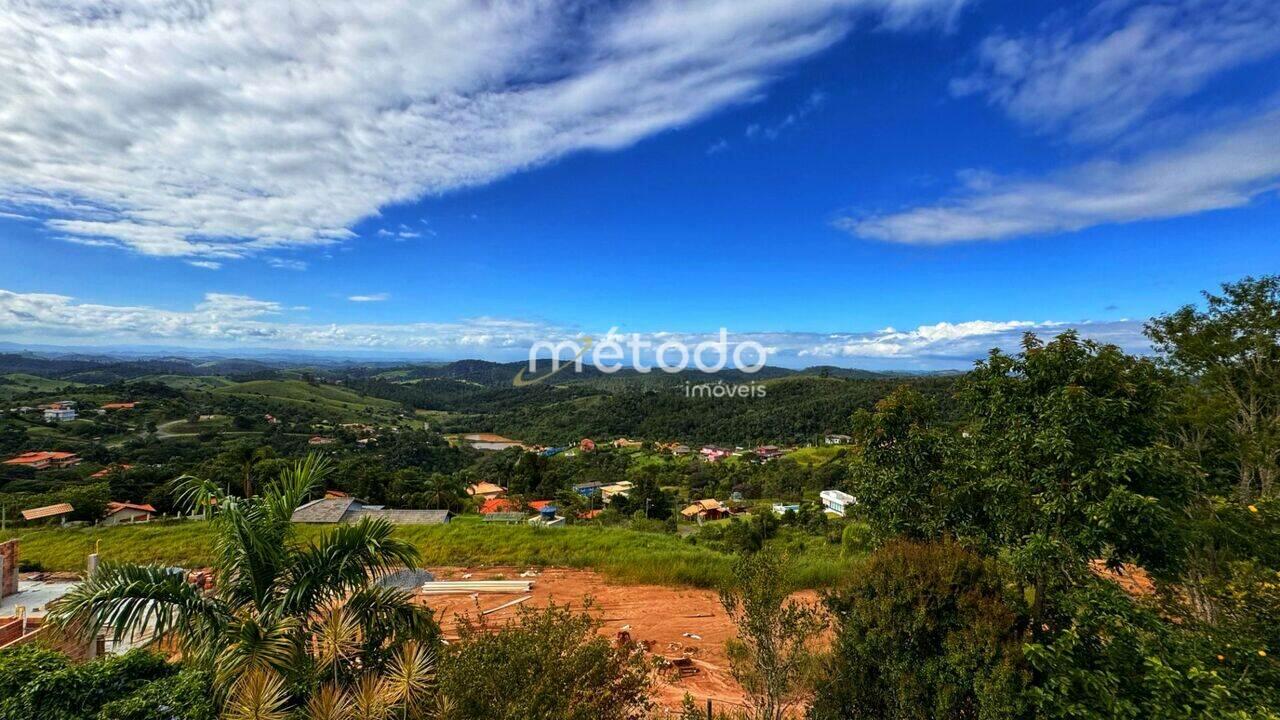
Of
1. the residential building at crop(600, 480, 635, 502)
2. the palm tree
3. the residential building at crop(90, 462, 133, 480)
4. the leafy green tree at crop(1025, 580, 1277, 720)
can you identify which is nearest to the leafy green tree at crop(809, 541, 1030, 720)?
the leafy green tree at crop(1025, 580, 1277, 720)

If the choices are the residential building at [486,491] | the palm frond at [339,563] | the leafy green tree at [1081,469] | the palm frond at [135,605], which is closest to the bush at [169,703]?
the palm frond at [135,605]

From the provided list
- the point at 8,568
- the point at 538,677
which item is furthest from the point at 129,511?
the point at 538,677

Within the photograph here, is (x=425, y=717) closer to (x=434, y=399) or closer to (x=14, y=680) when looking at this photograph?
(x=14, y=680)

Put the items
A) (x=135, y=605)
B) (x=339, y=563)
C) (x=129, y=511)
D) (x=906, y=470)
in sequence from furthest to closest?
(x=129, y=511) → (x=906, y=470) → (x=339, y=563) → (x=135, y=605)

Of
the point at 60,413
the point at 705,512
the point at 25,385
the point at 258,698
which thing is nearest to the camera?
the point at 258,698

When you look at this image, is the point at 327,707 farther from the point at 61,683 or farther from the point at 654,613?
the point at 654,613

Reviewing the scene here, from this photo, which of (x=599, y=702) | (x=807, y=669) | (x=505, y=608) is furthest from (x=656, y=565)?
(x=599, y=702)
